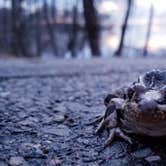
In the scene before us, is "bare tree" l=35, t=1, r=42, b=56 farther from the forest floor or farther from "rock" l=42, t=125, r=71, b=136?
"rock" l=42, t=125, r=71, b=136

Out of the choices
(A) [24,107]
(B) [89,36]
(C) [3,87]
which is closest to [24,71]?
(C) [3,87]

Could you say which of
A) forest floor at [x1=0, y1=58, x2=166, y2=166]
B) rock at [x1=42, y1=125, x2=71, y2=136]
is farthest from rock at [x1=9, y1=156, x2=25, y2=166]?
rock at [x1=42, y1=125, x2=71, y2=136]

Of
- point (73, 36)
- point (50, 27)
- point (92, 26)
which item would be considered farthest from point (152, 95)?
point (50, 27)

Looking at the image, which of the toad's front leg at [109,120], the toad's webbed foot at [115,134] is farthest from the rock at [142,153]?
the toad's front leg at [109,120]

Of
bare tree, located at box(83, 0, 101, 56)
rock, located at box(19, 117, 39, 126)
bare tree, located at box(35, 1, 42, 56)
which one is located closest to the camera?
rock, located at box(19, 117, 39, 126)

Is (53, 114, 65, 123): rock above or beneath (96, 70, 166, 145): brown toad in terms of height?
beneath

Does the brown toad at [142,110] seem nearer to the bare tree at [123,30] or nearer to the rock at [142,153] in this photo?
the rock at [142,153]

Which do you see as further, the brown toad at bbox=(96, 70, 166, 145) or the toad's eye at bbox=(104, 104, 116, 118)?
the toad's eye at bbox=(104, 104, 116, 118)
